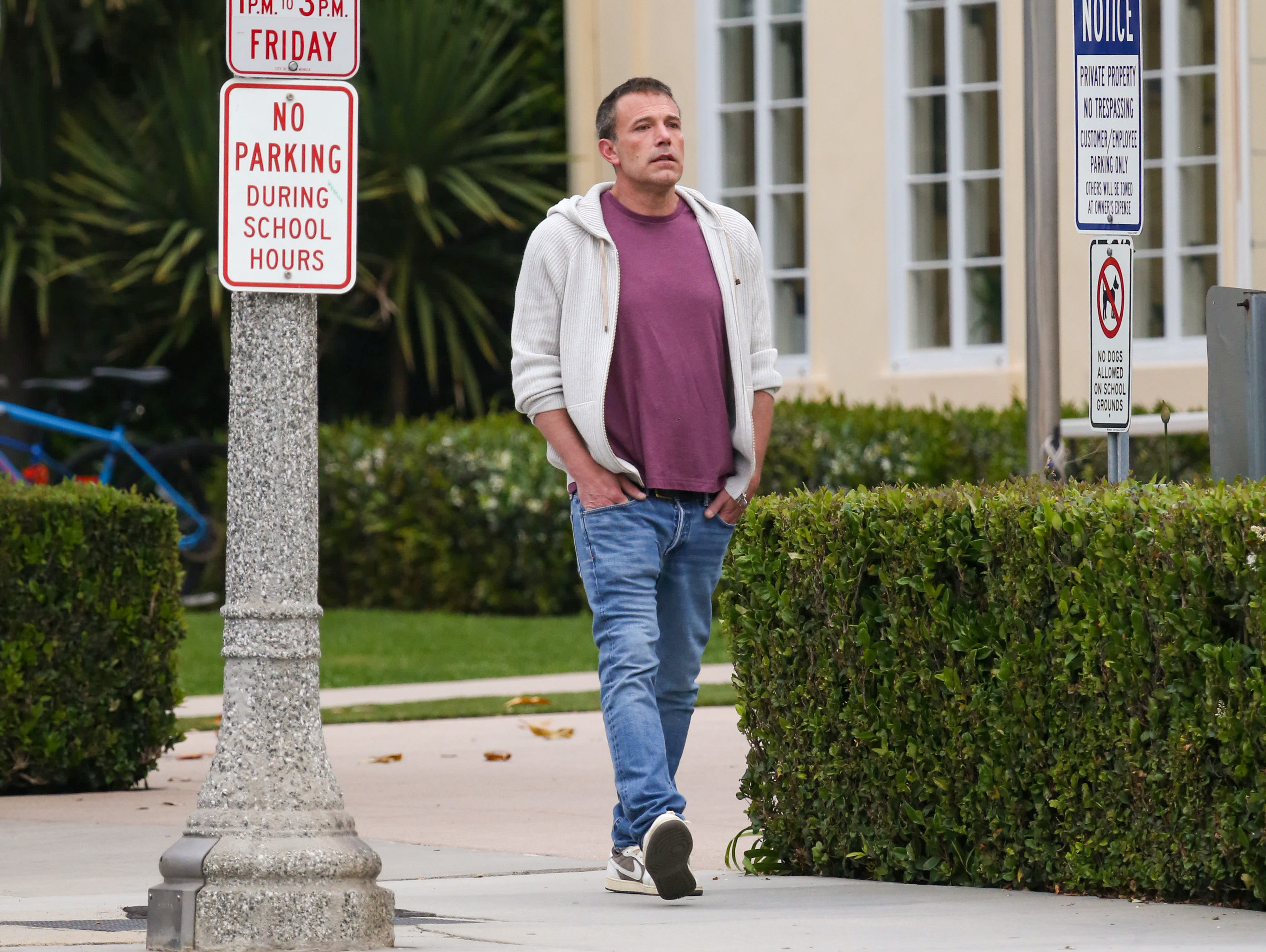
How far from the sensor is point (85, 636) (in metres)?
7.62

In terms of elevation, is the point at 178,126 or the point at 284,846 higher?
the point at 178,126

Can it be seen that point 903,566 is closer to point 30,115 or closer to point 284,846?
point 284,846

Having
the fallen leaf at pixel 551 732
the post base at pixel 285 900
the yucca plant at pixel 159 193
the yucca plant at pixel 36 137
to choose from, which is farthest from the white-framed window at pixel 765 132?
the post base at pixel 285 900

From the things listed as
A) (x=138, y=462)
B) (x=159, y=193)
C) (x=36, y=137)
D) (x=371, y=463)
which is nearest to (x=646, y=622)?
(x=371, y=463)

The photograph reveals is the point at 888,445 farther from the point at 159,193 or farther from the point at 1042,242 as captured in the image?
the point at 159,193

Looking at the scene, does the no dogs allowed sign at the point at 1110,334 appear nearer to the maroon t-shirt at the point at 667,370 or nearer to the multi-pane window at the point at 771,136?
the maroon t-shirt at the point at 667,370

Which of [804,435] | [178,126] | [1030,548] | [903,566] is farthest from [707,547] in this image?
[178,126]

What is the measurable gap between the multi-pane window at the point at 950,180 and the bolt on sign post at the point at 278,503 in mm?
10669

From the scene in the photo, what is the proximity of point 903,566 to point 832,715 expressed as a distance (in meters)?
0.46

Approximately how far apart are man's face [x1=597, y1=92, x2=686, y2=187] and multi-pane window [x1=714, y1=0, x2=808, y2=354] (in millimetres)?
10164

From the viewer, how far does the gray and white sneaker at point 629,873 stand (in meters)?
5.38

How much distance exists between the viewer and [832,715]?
560 centimetres

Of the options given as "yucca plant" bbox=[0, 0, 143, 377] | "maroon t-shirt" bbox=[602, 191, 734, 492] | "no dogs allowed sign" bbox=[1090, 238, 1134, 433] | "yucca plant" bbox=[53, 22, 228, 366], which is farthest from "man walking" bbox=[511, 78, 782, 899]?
"yucca plant" bbox=[0, 0, 143, 377]

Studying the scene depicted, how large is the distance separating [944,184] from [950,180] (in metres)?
0.11
